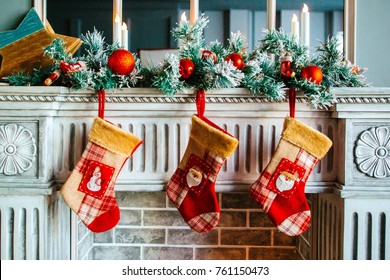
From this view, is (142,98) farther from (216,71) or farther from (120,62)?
(216,71)

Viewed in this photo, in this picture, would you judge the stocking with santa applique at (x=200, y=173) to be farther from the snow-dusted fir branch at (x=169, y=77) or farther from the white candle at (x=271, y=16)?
the white candle at (x=271, y=16)

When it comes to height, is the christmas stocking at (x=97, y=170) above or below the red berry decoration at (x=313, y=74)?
below

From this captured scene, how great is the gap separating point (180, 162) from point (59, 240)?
1.79ft

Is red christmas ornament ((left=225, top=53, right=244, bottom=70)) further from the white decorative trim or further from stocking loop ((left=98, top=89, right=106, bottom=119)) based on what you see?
stocking loop ((left=98, top=89, right=106, bottom=119))

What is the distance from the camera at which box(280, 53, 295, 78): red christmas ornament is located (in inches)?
44.9

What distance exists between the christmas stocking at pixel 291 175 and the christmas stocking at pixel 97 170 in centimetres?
44

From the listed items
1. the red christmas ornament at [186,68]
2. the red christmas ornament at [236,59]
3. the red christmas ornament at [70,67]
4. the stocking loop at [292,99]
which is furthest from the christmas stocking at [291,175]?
the red christmas ornament at [70,67]

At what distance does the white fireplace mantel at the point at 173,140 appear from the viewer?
1.16 m

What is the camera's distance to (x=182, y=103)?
1.19 metres

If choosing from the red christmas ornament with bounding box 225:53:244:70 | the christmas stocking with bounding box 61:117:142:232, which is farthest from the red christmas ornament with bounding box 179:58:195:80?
the christmas stocking with bounding box 61:117:142:232

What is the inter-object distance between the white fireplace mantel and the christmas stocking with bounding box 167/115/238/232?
7cm

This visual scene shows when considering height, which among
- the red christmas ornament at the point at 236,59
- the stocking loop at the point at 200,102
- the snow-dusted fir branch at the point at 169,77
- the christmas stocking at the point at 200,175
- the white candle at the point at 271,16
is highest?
the white candle at the point at 271,16

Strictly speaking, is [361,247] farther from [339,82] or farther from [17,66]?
[17,66]

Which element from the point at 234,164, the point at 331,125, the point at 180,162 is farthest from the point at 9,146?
the point at 331,125
